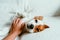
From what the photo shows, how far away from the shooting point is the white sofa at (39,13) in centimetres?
101

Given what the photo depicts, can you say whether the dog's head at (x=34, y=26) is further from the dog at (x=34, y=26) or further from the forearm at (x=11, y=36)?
the forearm at (x=11, y=36)

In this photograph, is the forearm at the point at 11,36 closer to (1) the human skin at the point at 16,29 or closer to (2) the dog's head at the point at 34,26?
(1) the human skin at the point at 16,29

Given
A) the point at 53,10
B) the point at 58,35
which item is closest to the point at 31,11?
the point at 53,10

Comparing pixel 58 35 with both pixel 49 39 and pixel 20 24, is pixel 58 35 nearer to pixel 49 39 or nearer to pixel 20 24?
pixel 49 39

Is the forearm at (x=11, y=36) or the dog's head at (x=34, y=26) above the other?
the dog's head at (x=34, y=26)

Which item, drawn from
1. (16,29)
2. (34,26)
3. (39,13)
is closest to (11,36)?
(16,29)

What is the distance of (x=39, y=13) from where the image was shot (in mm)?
1519

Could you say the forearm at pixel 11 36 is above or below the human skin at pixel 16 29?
below

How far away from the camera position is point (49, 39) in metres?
0.94

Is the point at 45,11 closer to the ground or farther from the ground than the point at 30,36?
farther from the ground

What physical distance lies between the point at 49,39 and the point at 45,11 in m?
0.62

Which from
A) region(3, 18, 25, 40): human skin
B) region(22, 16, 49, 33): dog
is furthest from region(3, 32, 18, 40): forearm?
region(22, 16, 49, 33): dog

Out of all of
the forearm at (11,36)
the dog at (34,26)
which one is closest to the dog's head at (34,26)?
the dog at (34,26)

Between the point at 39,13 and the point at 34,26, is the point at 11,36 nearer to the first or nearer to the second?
the point at 34,26
